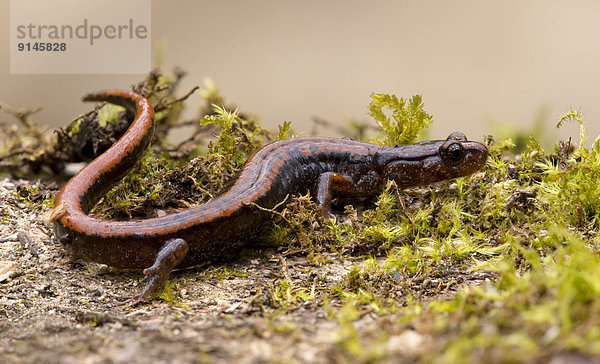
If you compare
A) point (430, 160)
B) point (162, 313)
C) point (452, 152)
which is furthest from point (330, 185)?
point (162, 313)

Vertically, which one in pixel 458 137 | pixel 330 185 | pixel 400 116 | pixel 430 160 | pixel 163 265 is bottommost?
pixel 163 265

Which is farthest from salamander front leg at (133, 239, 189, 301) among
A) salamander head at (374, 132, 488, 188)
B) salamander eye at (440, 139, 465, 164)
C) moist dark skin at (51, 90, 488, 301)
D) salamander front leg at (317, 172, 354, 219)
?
salamander eye at (440, 139, 465, 164)

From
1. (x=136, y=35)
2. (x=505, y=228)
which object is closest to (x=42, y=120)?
(x=136, y=35)

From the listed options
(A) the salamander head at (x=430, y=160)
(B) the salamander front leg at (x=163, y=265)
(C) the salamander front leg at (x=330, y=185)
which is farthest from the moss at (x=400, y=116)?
(B) the salamander front leg at (x=163, y=265)

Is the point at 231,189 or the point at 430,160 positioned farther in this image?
the point at 430,160

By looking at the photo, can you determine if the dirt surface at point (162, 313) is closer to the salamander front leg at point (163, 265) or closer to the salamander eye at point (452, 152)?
the salamander front leg at point (163, 265)

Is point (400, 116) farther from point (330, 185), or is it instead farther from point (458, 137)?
point (330, 185)

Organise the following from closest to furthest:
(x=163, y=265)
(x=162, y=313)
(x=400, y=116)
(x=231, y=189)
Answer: (x=162, y=313) → (x=163, y=265) → (x=231, y=189) → (x=400, y=116)
